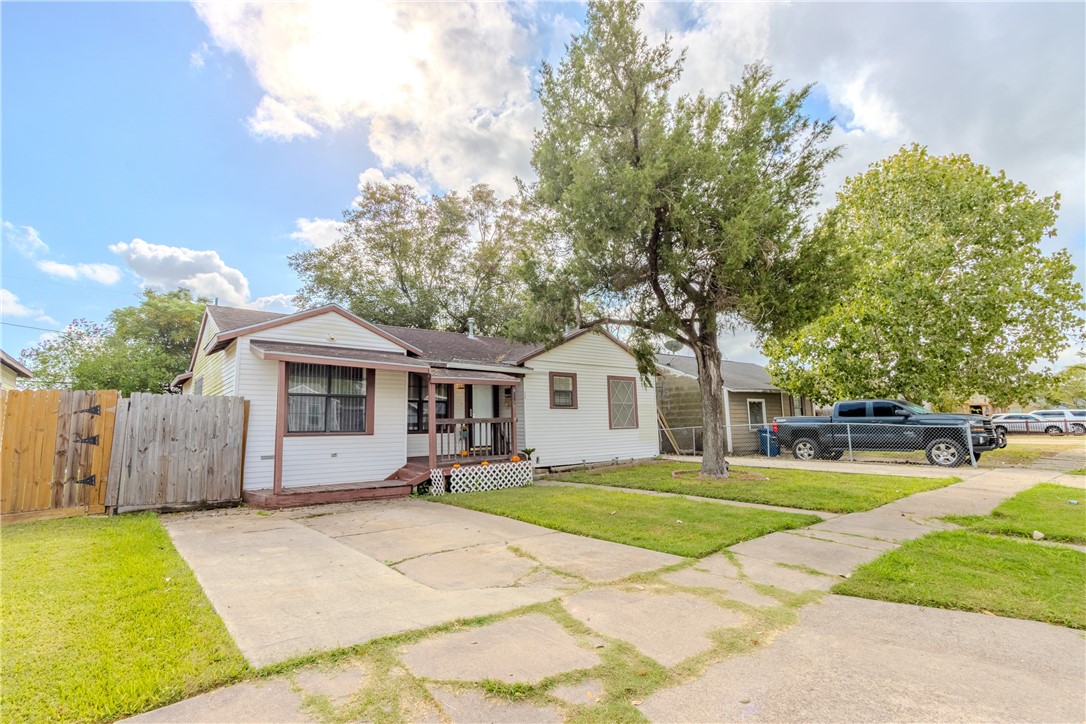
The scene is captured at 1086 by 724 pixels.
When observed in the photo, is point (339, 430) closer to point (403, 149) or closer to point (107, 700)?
point (107, 700)

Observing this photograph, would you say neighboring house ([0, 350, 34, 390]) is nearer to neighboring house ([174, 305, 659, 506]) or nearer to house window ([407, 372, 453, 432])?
neighboring house ([174, 305, 659, 506])

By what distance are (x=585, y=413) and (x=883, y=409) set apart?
8.93 m

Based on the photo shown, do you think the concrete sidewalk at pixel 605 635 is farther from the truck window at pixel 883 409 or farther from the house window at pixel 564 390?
the truck window at pixel 883 409

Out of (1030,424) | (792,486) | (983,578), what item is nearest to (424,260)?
(792,486)

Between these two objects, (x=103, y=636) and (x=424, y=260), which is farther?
(x=424, y=260)

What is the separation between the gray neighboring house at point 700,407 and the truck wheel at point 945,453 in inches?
211

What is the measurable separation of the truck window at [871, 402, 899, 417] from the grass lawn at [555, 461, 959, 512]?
12.9 ft

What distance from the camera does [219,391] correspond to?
399 inches

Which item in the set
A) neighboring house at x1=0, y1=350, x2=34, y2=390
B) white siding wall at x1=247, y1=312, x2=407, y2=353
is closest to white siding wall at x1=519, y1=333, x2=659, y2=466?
white siding wall at x1=247, y1=312, x2=407, y2=353

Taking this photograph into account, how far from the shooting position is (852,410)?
14719mm

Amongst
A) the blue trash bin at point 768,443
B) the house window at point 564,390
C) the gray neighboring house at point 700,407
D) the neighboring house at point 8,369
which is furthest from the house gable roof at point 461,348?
the blue trash bin at point 768,443

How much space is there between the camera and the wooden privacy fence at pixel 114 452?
6793 mm

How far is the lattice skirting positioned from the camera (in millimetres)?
9719

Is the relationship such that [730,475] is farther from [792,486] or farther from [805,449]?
[805,449]
